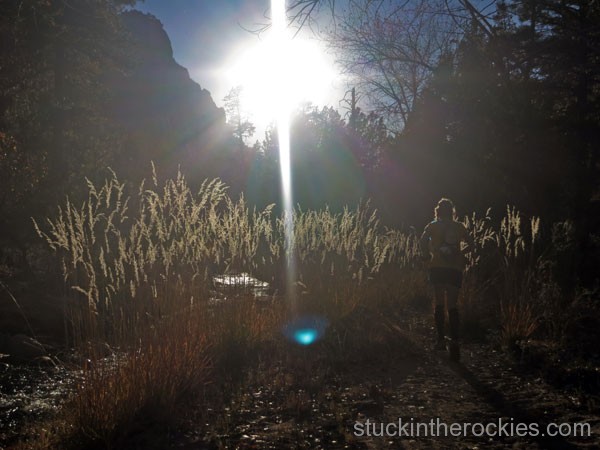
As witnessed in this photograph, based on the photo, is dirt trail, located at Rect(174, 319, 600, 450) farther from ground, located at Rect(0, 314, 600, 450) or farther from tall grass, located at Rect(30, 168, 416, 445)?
tall grass, located at Rect(30, 168, 416, 445)

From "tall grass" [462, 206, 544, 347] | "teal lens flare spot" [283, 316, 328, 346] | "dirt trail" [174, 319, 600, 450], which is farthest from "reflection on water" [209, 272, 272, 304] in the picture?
"tall grass" [462, 206, 544, 347]

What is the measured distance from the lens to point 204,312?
4.94 metres

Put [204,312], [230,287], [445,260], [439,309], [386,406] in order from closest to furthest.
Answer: [386,406] < [204,312] < [230,287] < [445,260] < [439,309]

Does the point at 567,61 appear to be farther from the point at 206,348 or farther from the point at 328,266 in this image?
the point at 206,348

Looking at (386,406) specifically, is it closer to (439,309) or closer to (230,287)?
(230,287)

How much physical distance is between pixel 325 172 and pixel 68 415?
2288 centimetres

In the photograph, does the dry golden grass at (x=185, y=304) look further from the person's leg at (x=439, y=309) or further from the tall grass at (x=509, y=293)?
the person's leg at (x=439, y=309)

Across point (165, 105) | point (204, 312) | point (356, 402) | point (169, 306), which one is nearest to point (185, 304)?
point (169, 306)

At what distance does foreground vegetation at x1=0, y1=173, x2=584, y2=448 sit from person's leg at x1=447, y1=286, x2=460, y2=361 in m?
0.60

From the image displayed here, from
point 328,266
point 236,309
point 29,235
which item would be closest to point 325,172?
point 29,235

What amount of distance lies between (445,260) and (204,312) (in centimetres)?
296

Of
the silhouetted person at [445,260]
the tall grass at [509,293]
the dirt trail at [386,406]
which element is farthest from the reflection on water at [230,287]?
the tall grass at [509,293]

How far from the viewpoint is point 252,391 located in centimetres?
438

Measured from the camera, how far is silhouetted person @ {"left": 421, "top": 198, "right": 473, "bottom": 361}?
615cm
